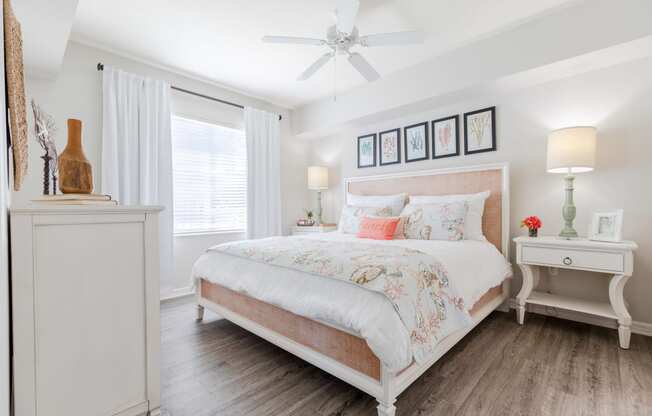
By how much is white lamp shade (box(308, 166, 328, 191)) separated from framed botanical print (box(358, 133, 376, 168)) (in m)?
0.55

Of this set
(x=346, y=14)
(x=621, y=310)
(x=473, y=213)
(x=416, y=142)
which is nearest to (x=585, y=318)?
(x=621, y=310)

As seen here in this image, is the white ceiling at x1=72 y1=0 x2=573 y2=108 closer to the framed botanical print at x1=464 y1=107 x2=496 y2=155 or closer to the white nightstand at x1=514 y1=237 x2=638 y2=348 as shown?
the framed botanical print at x1=464 y1=107 x2=496 y2=155

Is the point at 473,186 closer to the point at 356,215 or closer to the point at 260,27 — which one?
the point at 356,215

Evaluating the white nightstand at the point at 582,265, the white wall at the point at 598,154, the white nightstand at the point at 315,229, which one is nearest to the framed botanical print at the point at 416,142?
the white wall at the point at 598,154

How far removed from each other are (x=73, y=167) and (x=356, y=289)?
1.39 m

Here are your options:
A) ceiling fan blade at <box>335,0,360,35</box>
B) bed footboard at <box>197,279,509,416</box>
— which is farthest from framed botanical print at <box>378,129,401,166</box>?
bed footboard at <box>197,279,509,416</box>

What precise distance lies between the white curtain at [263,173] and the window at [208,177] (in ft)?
0.36

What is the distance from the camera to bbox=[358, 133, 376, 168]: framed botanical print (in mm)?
4074

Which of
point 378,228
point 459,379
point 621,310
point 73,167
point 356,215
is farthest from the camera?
point 356,215

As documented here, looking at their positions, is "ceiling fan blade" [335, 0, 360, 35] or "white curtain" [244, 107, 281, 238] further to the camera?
"white curtain" [244, 107, 281, 238]

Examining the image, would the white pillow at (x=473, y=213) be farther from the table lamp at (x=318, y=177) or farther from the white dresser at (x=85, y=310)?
the white dresser at (x=85, y=310)

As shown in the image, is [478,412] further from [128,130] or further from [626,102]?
[128,130]

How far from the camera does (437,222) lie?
9.00ft

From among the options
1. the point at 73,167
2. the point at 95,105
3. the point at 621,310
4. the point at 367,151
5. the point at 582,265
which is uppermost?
the point at 95,105
